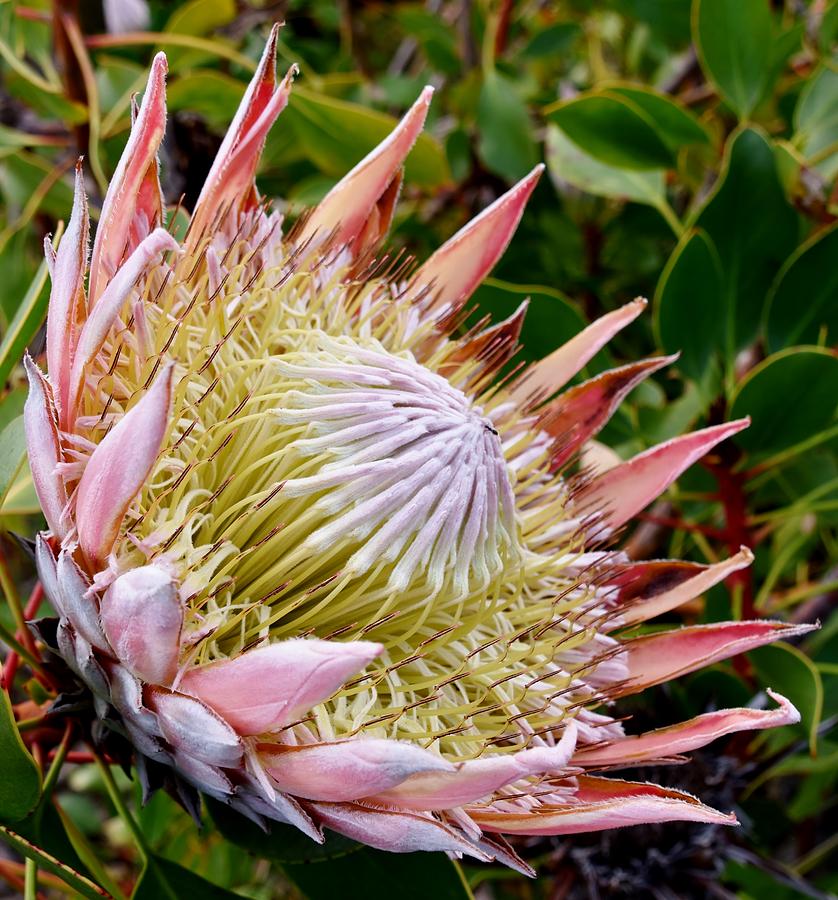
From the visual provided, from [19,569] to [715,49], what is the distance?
2.55m

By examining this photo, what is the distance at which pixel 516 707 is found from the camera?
41.9 inches

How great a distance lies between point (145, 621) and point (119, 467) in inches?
5.2

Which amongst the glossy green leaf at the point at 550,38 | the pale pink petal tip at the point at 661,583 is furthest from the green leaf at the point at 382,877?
the glossy green leaf at the point at 550,38

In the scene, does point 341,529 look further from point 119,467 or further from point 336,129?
point 336,129

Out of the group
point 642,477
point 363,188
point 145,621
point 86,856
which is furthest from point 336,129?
point 86,856

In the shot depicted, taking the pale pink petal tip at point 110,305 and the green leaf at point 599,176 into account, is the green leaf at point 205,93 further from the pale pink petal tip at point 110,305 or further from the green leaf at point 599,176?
the pale pink petal tip at point 110,305

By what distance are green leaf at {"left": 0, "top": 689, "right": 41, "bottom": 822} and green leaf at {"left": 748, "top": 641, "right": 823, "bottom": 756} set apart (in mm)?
941

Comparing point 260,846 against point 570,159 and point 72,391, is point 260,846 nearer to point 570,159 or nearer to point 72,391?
point 72,391

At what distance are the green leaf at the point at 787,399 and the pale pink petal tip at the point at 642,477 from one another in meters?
0.19

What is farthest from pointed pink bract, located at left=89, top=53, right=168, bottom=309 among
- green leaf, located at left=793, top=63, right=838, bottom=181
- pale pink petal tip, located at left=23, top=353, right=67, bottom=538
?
green leaf, located at left=793, top=63, right=838, bottom=181

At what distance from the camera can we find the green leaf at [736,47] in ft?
5.38

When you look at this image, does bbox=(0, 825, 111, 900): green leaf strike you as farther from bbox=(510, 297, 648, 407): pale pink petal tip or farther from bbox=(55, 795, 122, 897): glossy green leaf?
bbox=(510, 297, 648, 407): pale pink petal tip

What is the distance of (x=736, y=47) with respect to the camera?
1667mm

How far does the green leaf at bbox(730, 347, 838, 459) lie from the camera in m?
1.34
